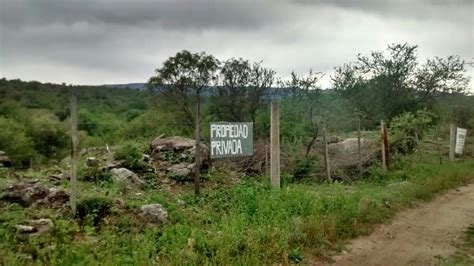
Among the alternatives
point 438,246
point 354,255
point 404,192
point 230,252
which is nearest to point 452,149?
point 404,192

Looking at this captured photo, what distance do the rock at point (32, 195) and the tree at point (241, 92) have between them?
421 inches

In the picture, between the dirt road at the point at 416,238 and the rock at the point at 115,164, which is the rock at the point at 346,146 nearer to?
the dirt road at the point at 416,238

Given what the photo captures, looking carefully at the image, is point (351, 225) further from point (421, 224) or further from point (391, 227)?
point (421, 224)

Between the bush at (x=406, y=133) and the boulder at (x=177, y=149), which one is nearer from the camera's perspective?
the boulder at (x=177, y=149)

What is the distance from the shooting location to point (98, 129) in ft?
63.1

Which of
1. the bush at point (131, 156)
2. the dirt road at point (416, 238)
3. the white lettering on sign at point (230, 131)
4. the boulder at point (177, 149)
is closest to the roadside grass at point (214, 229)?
the dirt road at point (416, 238)

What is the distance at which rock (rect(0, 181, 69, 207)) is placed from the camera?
7.28 meters

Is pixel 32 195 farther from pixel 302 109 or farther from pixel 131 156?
pixel 302 109

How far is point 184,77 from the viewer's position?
2388cm

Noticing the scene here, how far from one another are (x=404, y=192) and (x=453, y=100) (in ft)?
55.9

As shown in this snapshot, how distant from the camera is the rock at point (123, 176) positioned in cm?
923

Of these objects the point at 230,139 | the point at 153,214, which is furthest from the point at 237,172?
the point at 153,214

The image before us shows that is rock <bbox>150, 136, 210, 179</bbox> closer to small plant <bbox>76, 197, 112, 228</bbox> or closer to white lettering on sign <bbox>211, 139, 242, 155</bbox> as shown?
white lettering on sign <bbox>211, 139, 242, 155</bbox>

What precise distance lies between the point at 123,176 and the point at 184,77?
1504 cm
